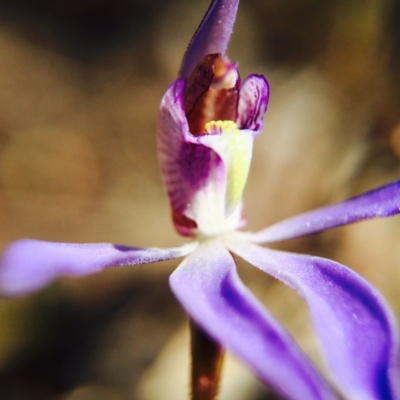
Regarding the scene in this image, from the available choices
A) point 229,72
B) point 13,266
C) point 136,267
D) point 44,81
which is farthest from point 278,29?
point 13,266

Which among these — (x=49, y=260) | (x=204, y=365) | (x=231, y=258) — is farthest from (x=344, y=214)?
(x=49, y=260)

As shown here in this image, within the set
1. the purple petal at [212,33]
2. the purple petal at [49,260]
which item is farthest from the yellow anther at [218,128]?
the purple petal at [49,260]

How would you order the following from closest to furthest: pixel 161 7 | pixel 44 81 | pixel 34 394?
pixel 34 394
pixel 44 81
pixel 161 7

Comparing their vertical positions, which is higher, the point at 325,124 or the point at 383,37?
the point at 383,37

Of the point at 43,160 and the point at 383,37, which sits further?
the point at 383,37

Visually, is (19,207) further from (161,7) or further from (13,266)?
(13,266)

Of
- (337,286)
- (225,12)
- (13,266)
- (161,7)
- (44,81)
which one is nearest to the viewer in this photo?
(13,266)

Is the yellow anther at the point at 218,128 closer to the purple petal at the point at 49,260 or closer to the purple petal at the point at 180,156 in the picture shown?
the purple petal at the point at 180,156
